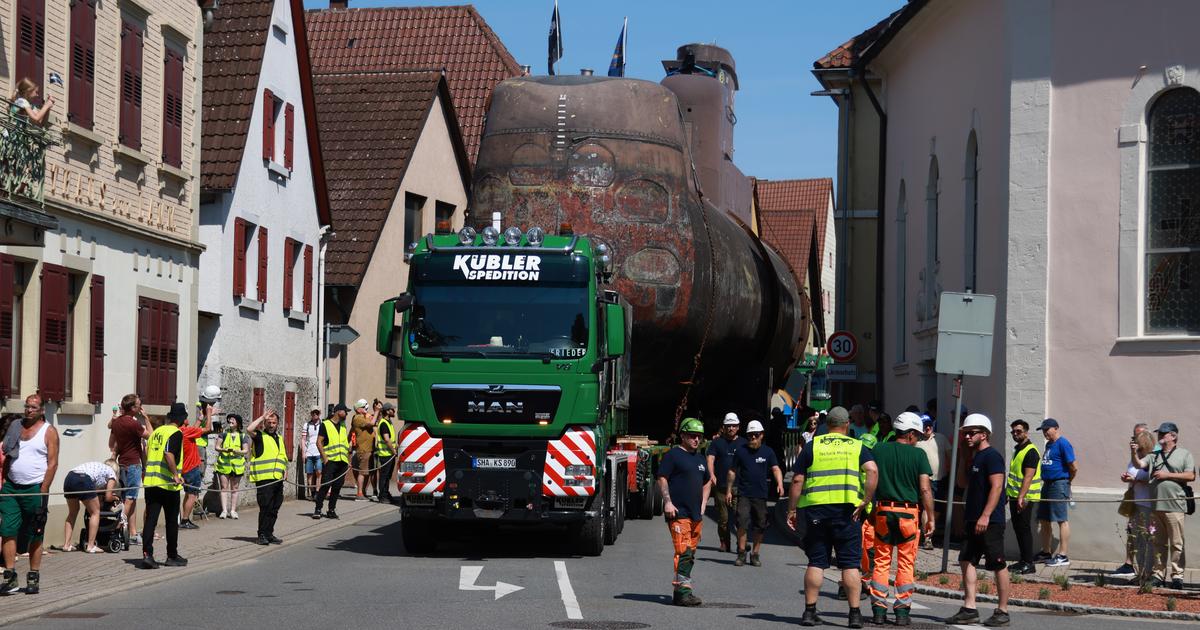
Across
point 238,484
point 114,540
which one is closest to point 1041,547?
point 114,540

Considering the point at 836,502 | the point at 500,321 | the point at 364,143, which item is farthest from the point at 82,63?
the point at 364,143

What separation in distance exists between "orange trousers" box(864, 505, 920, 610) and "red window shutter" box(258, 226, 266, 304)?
714 inches

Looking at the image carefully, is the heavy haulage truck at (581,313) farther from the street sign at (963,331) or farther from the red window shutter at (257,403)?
the red window shutter at (257,403)

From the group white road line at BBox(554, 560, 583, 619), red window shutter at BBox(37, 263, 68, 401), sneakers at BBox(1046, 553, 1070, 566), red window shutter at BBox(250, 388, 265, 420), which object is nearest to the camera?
white road line at BBox(554, 560, 583, 619)

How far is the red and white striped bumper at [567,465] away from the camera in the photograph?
18062 millimetres

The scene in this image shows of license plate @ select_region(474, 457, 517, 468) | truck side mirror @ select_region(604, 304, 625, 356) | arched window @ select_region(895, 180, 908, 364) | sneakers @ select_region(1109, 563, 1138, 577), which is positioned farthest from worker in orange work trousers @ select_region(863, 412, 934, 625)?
arched window @ select_region(895, 180, 908, 364)

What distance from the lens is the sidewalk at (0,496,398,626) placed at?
1420 centimetres

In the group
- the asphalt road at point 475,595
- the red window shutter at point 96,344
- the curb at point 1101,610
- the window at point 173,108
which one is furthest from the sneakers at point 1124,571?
the window at point 173,108

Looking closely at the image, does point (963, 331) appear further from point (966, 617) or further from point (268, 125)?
Answer: point (268, 125)

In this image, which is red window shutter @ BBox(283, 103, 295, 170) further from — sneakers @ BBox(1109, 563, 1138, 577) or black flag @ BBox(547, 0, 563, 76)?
sneakers @ BBox(1109, 563, 1138, 577)

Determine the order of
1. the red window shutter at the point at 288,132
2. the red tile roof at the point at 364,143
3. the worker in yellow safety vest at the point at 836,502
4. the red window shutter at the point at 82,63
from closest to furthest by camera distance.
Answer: the worker in yellow safety vest at the point at 836,502, the red window shutter at the point at 82,63, the red window shutter at the point at 288,132, the red tile roof at the point at 364,143

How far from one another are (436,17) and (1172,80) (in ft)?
119

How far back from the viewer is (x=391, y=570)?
670 inches

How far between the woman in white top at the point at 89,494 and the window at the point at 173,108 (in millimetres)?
5598
